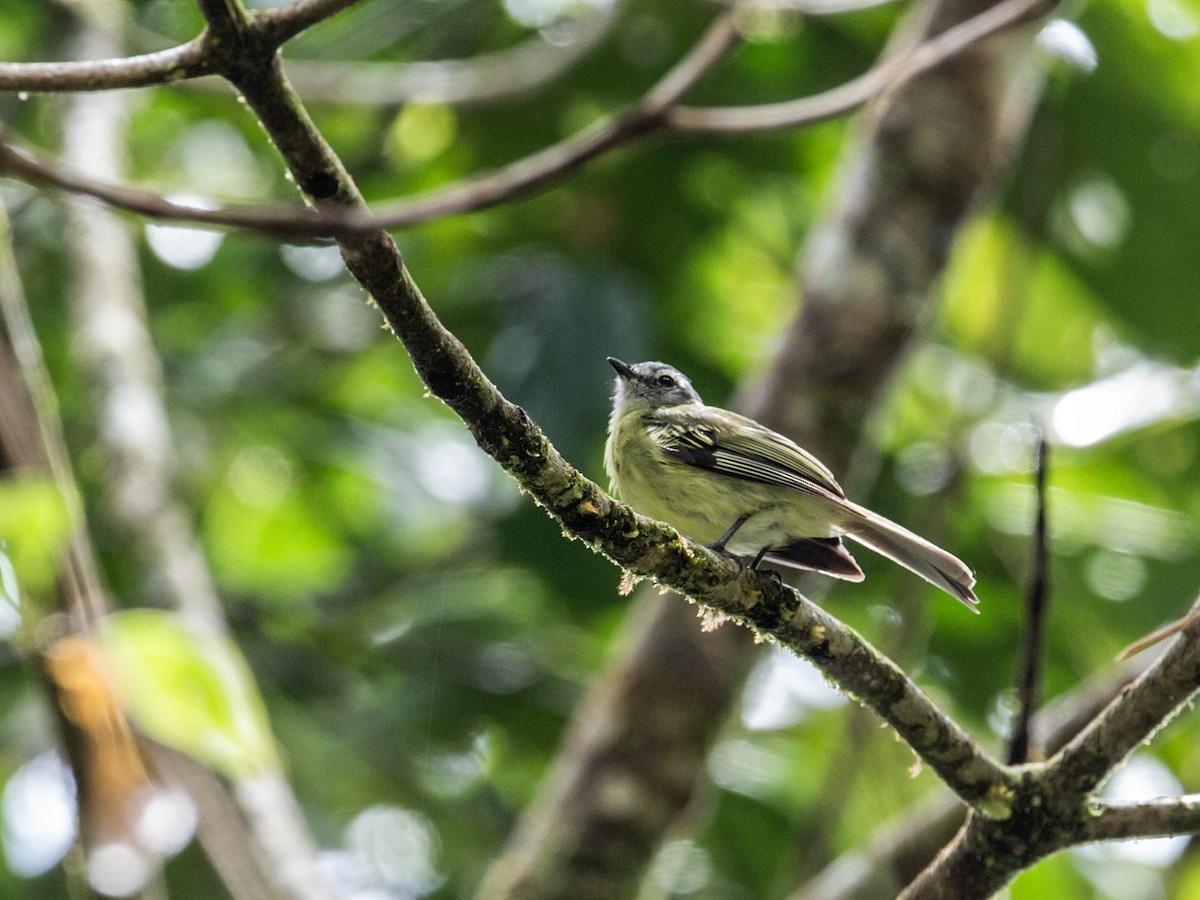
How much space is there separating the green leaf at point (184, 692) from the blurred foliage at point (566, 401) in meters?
4.02

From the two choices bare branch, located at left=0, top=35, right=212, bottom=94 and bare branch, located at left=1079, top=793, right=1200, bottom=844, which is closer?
bare branch, located at left=0, top=35, right=212, bottom=94

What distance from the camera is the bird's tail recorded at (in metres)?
3.74

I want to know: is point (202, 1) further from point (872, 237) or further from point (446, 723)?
point (446, 723)

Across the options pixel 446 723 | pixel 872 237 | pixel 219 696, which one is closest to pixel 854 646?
pixel 219 696

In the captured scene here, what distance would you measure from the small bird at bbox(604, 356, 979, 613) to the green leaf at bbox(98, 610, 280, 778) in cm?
247

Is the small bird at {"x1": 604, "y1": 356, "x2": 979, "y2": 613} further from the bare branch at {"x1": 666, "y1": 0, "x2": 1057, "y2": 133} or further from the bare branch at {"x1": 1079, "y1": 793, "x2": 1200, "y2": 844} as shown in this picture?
the bare branch at {"x1": 666, "y1": 0, "x2": 1057, "y2": 133}

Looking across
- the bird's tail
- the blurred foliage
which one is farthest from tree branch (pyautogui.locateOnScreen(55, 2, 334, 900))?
the bird's tail

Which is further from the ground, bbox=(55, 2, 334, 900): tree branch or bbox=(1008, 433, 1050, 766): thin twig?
bbox=(55, 2, 334, 900): tree branch

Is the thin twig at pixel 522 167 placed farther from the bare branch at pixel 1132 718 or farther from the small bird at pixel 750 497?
the small bird at pixel 750 497

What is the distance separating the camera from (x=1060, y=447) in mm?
6430

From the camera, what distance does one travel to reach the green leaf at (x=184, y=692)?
1.57 meters

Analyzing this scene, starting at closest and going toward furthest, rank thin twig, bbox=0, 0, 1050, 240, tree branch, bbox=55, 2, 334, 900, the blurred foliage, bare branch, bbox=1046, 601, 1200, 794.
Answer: thin twig, bbox=0, 0, 1050, 240
bare branch, bbox=1046, 601, 1200, 794
tree branch, bbox=55, 2, 334, 900
the blurred foliage

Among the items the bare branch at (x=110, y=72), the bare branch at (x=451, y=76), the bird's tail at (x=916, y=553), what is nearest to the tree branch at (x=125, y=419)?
the bare branch at (x=451, y=76)

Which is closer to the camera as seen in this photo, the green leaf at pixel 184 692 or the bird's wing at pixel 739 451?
the green leaf at pixel 184 692
